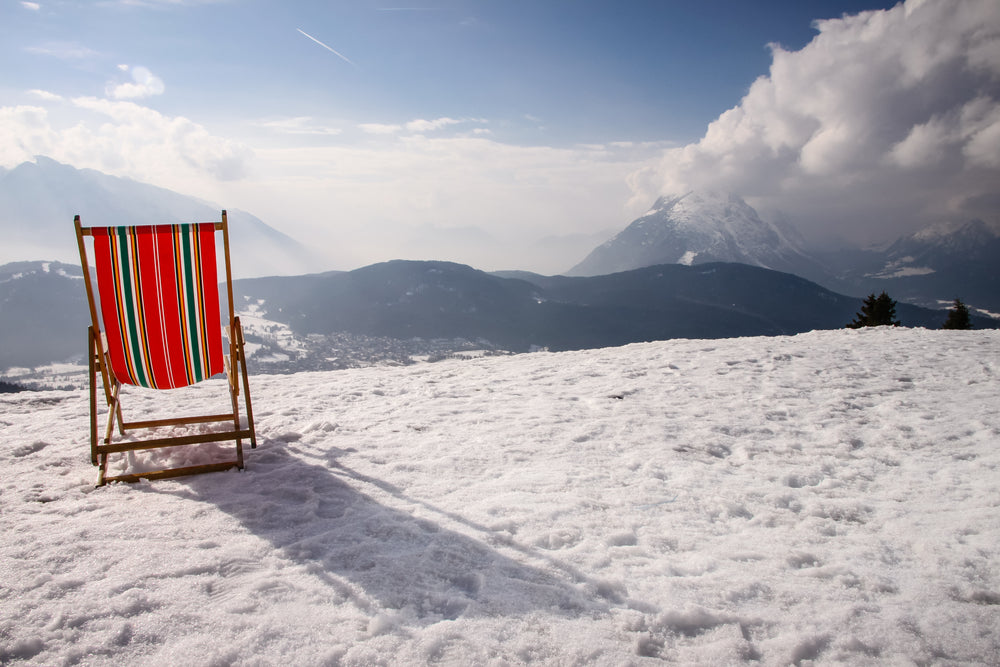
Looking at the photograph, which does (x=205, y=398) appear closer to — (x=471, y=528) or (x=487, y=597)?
(x=471, y=528)

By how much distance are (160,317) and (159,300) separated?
163mm

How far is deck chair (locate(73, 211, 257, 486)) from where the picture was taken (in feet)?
13.6

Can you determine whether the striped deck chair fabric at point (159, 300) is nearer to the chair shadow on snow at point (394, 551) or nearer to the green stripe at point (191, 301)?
the green stripe at point (191, 301)

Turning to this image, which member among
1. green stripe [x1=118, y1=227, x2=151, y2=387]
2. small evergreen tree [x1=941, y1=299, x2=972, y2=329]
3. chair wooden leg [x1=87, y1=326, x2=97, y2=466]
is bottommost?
small evergreen tree [x1=941, y1=299, x2=972, y2=329]

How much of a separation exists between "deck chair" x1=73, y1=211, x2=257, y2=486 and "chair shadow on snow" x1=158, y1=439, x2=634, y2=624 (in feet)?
2.71

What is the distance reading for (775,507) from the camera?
11.5ft

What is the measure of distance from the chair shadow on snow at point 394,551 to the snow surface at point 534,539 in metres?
0.02

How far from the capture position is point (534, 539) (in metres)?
3.08

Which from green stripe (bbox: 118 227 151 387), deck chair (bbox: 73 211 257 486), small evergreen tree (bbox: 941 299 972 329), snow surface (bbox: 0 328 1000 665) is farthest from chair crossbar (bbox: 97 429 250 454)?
small evergreen tree (bbox: 941 299 972 329)

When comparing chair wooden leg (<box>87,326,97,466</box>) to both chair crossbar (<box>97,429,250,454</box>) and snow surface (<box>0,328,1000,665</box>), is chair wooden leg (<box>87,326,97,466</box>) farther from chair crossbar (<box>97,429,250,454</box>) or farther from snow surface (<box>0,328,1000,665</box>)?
snow surface (<box>0,328,1000,665</box>)

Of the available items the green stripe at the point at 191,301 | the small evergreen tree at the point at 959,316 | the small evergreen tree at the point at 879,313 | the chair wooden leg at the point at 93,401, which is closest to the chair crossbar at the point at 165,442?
the chair wooden leg at the point at 93,401

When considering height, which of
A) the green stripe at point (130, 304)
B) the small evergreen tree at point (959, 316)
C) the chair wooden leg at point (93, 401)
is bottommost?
the small evergreen tree at point (959, 316)

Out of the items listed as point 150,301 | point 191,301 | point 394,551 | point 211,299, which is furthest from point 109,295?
point 394,551

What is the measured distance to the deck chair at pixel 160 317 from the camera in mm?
4148
